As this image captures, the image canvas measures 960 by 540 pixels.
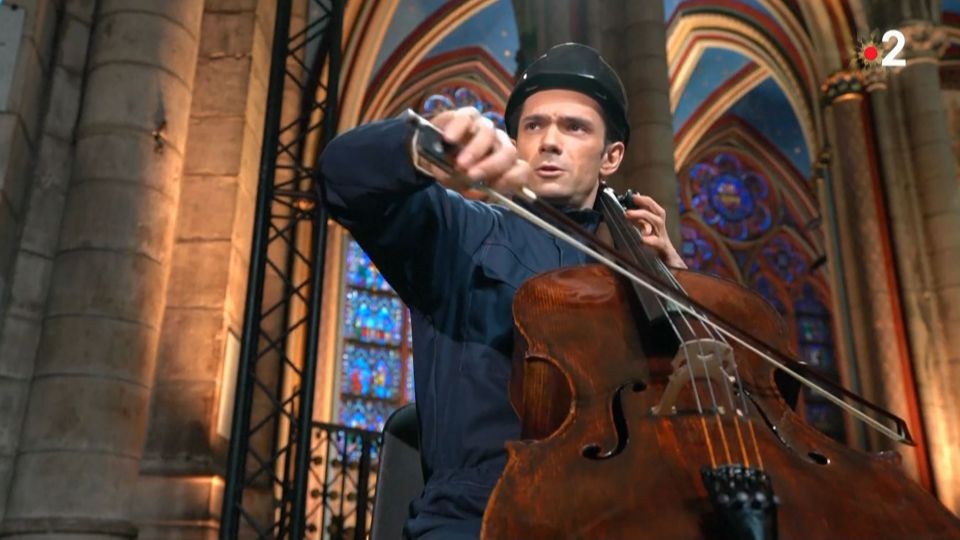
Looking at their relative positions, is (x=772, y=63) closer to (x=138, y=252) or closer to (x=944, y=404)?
(x=944, y=404)

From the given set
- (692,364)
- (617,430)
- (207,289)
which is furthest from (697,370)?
(207,289)

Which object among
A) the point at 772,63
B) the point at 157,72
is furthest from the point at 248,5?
the point at 772,63

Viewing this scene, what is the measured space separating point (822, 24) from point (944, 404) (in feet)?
14.9

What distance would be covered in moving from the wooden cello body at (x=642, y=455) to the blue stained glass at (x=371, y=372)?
12.1 metres

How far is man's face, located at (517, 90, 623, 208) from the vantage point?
5.42ft

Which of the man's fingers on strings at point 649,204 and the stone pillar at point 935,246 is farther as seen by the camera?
the stone pillar at point 935,246

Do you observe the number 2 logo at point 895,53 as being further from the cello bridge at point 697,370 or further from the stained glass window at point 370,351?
the cello bridge at point 697,370

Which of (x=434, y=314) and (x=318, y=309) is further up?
(x=318, y=309)

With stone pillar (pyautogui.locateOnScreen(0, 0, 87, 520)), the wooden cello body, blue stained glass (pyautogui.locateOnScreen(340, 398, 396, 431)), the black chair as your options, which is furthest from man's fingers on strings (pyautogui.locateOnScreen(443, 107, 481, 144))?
blue stained glass (pyautogui.locateOnScreen(340, 398, 396, 431))

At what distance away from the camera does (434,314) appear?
1479mm

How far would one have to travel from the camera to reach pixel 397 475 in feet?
5.13

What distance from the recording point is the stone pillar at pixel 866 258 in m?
8.25

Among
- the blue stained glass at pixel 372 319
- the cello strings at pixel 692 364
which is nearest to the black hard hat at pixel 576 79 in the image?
the cello strings at pixel 692 364

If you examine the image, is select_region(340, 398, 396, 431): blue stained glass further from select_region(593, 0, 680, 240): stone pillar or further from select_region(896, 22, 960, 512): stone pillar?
select_region(593, 0, 680, 240): stone pillar
